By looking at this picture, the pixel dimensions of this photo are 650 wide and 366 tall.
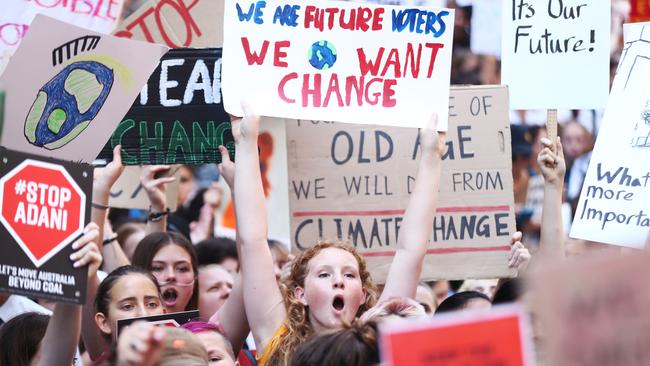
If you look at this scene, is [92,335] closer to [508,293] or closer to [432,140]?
[432,140]

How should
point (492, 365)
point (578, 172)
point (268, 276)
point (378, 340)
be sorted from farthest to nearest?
point (578, 172) < point (268, 276) < point (378, 340) < point (492, 365)

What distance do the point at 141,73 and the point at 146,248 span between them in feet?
3.00

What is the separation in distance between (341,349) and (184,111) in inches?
89.2

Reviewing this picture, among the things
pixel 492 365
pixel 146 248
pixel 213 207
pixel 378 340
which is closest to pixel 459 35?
pixel 213 207

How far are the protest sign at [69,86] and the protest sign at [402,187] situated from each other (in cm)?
114

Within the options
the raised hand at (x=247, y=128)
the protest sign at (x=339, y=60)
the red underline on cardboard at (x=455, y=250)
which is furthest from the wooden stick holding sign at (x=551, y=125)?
the raised hand at (x=247, y=128)

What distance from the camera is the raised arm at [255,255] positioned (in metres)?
4.27

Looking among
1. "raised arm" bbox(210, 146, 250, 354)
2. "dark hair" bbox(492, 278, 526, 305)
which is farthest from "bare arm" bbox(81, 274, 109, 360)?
"dark hair" bbox(492, 278, 526, 305)

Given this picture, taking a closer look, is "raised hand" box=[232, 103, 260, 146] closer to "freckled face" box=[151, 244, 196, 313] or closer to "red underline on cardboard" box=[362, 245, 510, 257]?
"freckled face" box=[151, 244, 196, 313]

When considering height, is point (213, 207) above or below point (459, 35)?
below

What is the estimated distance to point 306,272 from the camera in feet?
14.5

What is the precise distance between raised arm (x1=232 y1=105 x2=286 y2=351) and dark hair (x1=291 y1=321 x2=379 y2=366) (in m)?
1.03

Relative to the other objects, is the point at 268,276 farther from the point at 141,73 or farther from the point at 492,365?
the point at 492,365

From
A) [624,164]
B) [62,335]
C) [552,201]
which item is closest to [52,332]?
[62,335]
